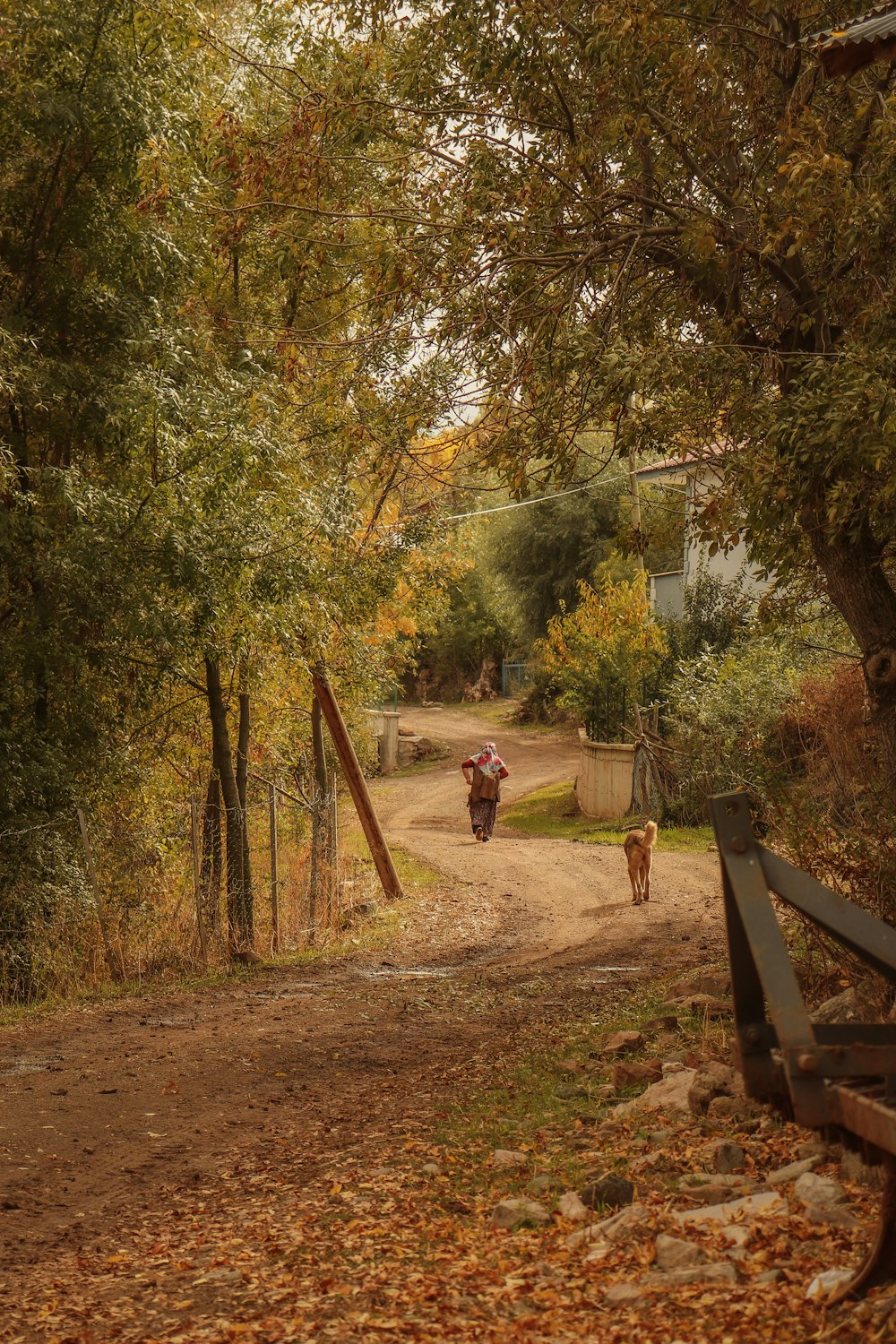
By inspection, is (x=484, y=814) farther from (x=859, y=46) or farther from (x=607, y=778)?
(x=859, y=46)

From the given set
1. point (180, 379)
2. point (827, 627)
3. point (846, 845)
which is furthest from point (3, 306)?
point (827, 627)

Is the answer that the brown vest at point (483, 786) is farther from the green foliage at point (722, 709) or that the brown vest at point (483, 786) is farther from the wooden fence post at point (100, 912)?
the wooden fence post at point (100, 912)

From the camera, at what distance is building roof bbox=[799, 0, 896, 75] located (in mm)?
5996

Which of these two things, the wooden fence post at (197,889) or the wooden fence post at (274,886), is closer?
the wooden fence post at (197,889)

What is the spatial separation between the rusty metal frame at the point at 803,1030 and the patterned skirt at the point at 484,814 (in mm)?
18844

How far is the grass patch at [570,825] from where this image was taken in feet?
74.0

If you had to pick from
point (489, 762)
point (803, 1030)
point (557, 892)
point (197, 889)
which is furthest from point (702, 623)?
point (803, 1030)

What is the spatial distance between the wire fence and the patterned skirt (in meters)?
7.56

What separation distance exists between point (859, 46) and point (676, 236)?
3.27m

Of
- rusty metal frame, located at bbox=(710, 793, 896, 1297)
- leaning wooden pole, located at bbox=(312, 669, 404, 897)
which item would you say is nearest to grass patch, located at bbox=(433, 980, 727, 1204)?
rusty metal frame, located at bbox=(710, 793, 896, 1297)

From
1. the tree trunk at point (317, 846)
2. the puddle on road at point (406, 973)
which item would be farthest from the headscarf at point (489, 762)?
the puddle on road at point (406, 973)

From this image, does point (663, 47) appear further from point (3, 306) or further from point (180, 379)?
point (3, 306)

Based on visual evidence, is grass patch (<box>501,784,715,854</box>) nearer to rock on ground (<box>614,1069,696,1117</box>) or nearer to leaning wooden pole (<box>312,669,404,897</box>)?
leaning wooden pole (<box>312,669,404,897</box>)

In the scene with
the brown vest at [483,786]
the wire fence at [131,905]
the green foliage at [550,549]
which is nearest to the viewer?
the wire fence at [131,905]
